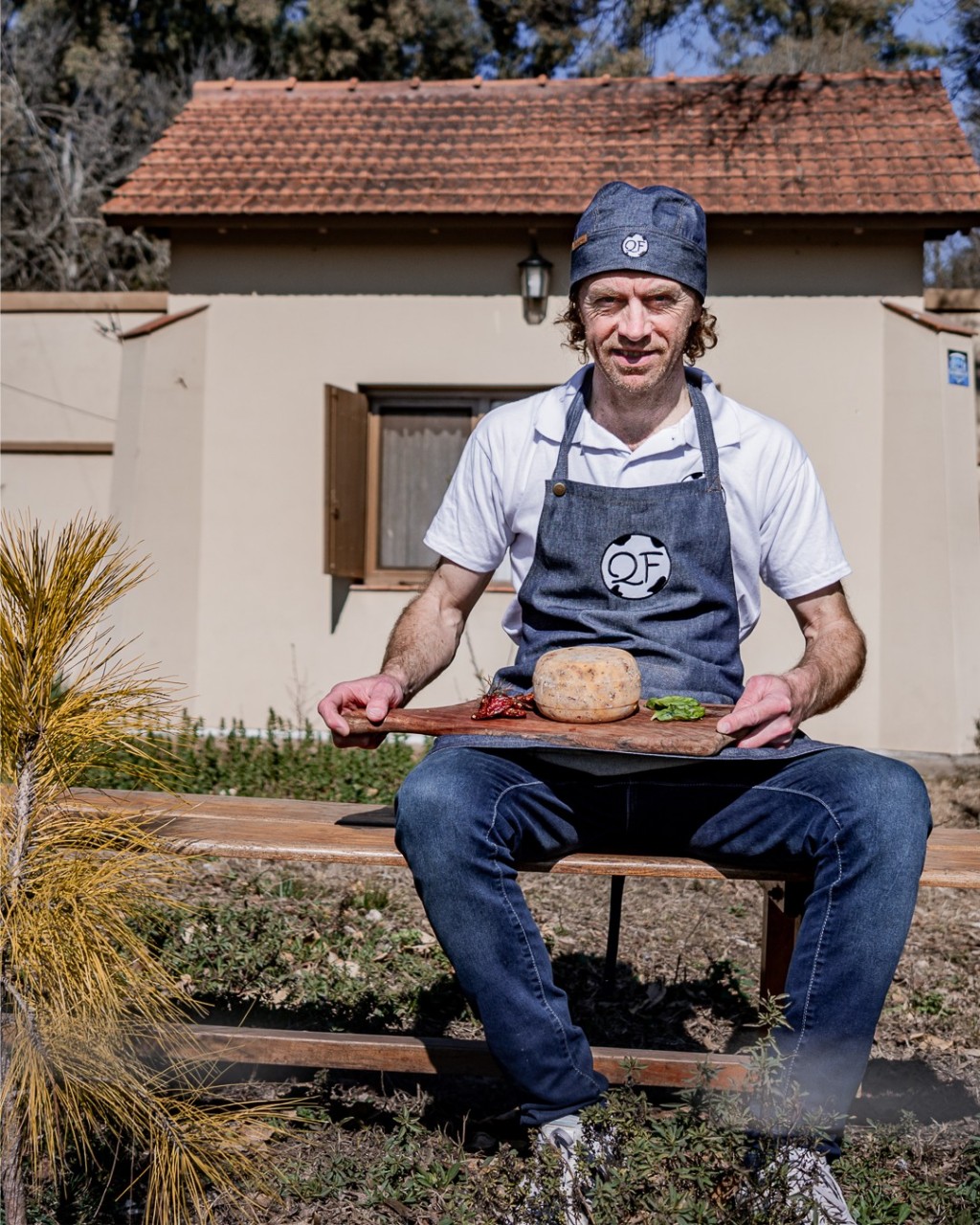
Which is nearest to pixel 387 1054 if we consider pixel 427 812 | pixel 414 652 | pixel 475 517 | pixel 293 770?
pixel 427 812

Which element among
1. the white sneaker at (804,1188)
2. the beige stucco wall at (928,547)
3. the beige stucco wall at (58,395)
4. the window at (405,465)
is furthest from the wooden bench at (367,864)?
the beige stucco wall at (58,395)

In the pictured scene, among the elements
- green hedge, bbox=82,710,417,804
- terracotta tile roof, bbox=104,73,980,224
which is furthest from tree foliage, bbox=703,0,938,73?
green hedge, bbox=82,710,417,804

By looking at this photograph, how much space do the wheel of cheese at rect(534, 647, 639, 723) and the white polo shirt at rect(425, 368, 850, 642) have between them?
44cm

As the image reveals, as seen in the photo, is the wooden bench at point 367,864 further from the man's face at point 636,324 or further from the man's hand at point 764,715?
the man's face at point 636,324

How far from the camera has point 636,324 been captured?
8.87ft

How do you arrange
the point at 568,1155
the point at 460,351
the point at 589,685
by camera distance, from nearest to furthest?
the point at 568,1155, the point at 589,685, the point at 460,351

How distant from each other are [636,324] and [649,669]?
728 millimetres

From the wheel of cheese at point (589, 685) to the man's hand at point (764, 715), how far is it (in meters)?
0.22

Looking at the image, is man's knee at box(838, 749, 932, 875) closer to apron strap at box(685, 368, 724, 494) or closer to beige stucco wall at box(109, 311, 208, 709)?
apron strap at box(685, 368, 724, 494)

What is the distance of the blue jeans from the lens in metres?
2.20

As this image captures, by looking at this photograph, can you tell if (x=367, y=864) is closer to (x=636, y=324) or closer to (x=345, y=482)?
(x=636, y=324)

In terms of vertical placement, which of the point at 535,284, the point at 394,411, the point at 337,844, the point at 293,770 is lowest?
the point at 293,770

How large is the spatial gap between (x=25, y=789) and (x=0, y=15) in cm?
1955

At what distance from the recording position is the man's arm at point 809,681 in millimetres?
2312
